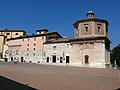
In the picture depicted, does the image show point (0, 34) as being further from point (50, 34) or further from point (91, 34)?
point (91, 34)

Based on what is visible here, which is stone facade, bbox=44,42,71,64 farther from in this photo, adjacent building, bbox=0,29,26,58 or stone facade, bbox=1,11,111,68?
adjacent building, bbox=0,29,26,58

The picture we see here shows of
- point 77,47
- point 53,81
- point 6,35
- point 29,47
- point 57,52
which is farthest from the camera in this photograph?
point 6,35

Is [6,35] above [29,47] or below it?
above

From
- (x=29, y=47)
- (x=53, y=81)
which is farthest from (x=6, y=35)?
(x=53, y=81)

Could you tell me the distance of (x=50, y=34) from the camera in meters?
67.6

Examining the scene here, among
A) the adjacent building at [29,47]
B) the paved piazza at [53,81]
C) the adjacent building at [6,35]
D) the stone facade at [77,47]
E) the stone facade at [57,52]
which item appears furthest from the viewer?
the adjacent building at [6,35]

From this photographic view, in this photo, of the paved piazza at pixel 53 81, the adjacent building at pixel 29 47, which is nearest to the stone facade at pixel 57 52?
the adjacent building at pixel 29 47

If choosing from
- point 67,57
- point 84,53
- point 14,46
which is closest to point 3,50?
point 14,46

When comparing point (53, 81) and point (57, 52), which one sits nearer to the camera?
point (53, 81)

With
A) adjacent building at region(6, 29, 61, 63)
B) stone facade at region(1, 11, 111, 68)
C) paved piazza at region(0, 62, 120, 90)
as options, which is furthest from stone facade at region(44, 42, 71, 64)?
paved piazza at region(0, 62, 120, 90)

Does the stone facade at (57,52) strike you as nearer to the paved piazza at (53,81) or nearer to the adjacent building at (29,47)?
the adjacent building at (29,47)

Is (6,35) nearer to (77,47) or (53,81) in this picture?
(77,47)

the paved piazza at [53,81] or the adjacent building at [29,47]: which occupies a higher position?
the adjacent building at [29,47]

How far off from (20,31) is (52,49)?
27583 millimetres
